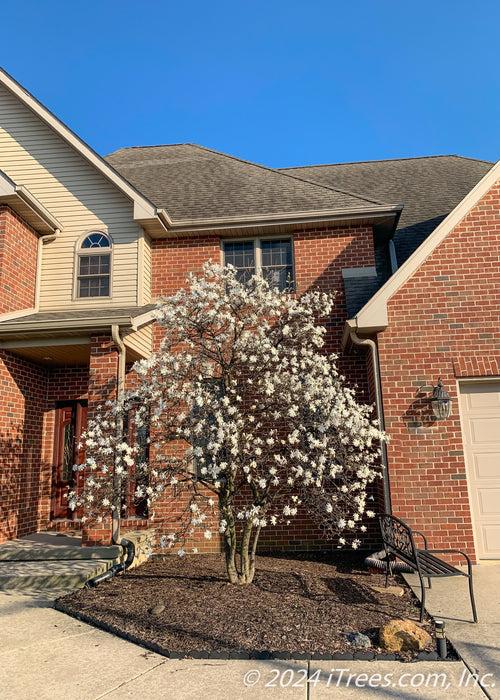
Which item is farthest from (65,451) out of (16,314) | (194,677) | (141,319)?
(194,677)

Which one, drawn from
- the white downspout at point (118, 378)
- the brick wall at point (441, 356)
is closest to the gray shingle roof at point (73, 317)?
the white downspout at point (118, 378)

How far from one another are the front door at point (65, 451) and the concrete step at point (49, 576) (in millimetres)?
2627

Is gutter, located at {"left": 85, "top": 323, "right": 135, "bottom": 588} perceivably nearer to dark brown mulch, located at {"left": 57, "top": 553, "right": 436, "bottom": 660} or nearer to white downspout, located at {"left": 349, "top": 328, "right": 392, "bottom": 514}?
dark brown mulch, located at {"left": 57, "top": 553, "right": 436, "bottom": 660}

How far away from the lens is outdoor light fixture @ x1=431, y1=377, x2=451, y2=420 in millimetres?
7215

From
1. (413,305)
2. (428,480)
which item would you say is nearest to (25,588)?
(428,480)

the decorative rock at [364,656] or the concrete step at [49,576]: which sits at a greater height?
the concrete step at [49,576]

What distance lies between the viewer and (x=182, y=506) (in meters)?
8.80

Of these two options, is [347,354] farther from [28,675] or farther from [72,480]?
[28,675]

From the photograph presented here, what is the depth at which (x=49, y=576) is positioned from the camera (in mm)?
6715

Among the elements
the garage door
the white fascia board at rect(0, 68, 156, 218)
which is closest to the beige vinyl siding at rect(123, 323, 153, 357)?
the white fascia board at rect(0, 68, 156, 218)

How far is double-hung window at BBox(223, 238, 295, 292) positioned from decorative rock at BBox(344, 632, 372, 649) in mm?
6831

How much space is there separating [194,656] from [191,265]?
7.18 meters

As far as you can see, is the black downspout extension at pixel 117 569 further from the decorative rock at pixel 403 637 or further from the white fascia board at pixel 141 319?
the decorative rock at pixel 403 637

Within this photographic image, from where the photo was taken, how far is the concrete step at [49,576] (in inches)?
263
